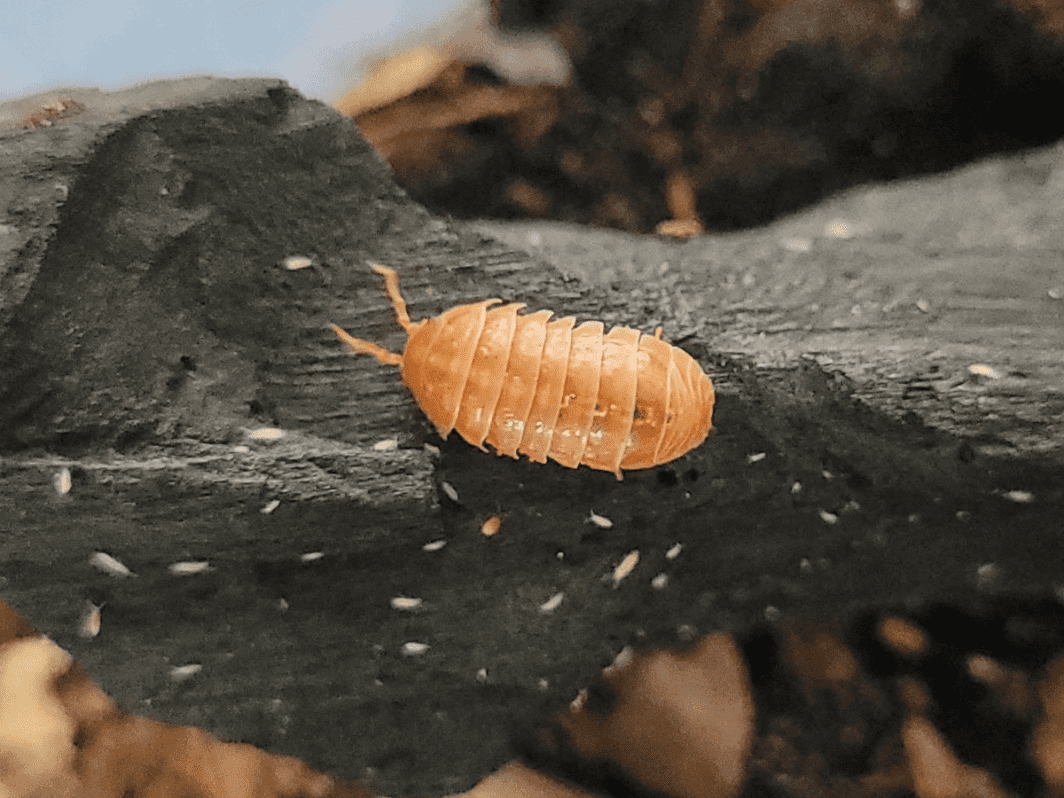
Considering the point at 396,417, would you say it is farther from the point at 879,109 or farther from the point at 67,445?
the point at 879,109

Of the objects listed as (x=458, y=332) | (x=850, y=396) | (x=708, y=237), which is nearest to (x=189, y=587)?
(x=458, y=332)

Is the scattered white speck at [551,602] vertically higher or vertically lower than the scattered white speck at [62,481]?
lower

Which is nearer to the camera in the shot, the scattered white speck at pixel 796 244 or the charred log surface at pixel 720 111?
the scattered white speck at pixel 796 244

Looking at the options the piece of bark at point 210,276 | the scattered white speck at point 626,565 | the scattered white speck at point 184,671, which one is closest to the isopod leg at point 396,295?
the piece of bark at point 210,276

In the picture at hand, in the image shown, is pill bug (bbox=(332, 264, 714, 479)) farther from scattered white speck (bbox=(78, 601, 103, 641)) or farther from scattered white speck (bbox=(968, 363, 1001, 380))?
scattered white speck (bbox=(78, 601, 103, 641))

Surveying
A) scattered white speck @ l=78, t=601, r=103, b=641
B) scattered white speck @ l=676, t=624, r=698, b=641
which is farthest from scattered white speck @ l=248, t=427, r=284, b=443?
scattered white speck @ l=676, t=624, r=698, b=641

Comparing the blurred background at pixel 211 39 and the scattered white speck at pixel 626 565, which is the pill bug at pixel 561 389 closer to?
the scattered white speck at pixel 626 565

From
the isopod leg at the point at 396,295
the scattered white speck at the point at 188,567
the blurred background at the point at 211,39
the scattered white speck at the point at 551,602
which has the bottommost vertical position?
the scattered white speck at the point at 551,602
